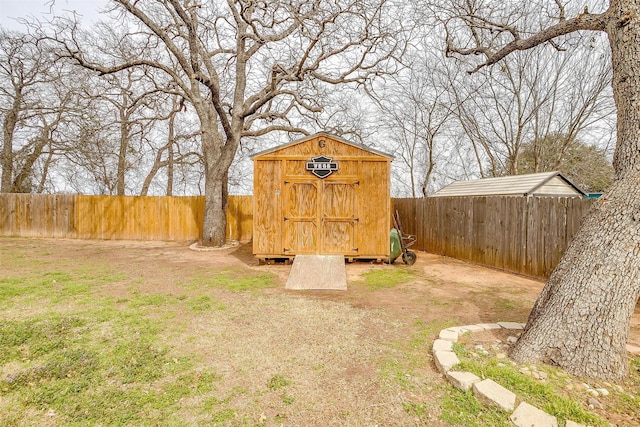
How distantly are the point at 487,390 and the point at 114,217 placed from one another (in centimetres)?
1453

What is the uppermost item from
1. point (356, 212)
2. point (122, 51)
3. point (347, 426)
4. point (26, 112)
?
point (122, 51)

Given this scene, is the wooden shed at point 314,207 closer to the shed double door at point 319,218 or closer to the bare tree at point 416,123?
the shed double door at point 319,218

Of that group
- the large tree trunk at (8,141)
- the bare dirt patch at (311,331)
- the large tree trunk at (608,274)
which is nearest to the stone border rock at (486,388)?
the bare dirt patch at (311,331)

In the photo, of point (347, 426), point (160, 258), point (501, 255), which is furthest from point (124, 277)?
point (501, 255)

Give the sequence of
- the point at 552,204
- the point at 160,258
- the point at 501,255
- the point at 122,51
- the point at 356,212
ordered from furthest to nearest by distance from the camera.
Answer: the point at 122,51 < the point at 160,258 < the point at 356,212 < the point at 501,255 < the point at 552,204

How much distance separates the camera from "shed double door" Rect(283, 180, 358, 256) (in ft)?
25.2

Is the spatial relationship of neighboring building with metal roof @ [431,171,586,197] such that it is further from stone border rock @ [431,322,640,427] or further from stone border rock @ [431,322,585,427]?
stone border rock @ [431,322,585,427]

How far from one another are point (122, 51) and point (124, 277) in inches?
304

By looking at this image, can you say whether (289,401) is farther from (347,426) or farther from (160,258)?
(160,258)

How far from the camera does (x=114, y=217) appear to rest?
12.7 m

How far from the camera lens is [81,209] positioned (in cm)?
1267

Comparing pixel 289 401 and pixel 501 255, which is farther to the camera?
pixel 501 255

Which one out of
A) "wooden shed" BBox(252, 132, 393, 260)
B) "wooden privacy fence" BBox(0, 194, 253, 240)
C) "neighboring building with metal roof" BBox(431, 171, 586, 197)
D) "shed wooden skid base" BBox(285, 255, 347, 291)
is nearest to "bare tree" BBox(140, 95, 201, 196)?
→ "wooden privacy fence" BBox(0, 194, 253, 240)

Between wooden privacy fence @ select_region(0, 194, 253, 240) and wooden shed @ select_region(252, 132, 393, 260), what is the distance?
5.39 m
